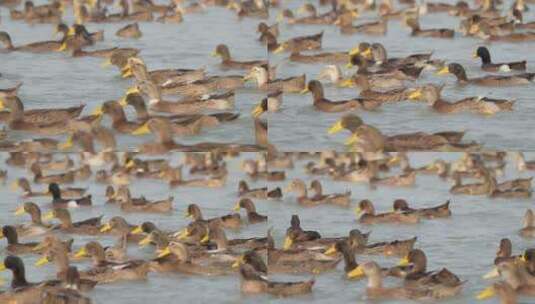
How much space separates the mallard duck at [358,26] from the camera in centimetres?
1231

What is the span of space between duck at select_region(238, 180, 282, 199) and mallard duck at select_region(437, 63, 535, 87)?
61.7 inches

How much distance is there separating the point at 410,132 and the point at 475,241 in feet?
2.37

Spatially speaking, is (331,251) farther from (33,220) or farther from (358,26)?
(358,26)

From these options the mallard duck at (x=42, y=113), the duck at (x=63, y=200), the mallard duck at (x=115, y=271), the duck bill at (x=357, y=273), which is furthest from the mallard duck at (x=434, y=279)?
the duck at (x=63, y=200)

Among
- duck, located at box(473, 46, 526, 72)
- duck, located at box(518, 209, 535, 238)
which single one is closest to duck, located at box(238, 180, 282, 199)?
duck, located at box(518, 209, 535, 238)

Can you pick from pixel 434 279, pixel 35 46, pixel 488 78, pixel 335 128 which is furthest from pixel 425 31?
pixel 434 279

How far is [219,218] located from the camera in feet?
33.9

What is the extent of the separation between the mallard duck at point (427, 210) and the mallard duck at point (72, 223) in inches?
71.8

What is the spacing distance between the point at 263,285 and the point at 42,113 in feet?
5.60

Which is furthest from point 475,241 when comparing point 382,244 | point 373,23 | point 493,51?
point 373,23

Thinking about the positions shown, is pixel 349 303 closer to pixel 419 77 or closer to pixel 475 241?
pixel 475 241

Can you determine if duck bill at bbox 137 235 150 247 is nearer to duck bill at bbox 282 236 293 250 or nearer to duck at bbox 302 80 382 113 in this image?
duck bill at bbox 282 236 293 250

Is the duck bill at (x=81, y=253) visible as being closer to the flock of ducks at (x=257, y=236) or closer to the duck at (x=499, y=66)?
the flock of ducks at (x=257, y=236)

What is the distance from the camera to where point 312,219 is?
402 inches
